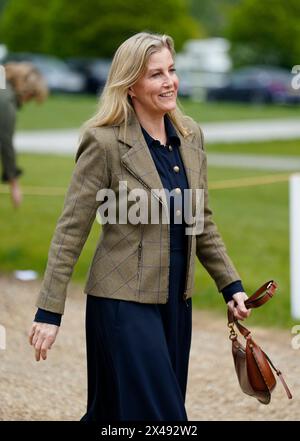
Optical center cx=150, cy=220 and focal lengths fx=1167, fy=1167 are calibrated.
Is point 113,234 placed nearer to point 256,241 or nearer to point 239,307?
point 239,307

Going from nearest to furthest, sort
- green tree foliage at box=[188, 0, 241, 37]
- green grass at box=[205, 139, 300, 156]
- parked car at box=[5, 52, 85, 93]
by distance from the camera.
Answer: green grass at box=[205, 139, 300, 156], parked car at box=[5, 52, 85, 93], green tree foliage at box=[188, 0, 241, 37]

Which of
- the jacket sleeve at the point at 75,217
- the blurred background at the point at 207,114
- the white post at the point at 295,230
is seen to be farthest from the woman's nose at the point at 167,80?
the blurred background at the point at 207,114

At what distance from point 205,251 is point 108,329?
0.55 metres

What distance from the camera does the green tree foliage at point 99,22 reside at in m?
47.1

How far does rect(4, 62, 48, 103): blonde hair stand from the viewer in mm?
9383

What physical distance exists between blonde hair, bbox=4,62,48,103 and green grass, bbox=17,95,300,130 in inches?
712

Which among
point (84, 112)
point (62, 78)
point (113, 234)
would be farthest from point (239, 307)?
point (62, 78)

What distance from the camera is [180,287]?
4.27 meters

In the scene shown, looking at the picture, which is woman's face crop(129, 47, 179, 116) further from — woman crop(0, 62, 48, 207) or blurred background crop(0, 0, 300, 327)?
woman crop(0, 62, 48, 207)

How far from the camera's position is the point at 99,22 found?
48.9 m

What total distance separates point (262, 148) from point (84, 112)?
11.3m

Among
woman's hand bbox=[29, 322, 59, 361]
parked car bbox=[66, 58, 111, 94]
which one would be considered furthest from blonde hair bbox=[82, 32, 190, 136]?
parked car bbox=[66, 58, 111, 94]
